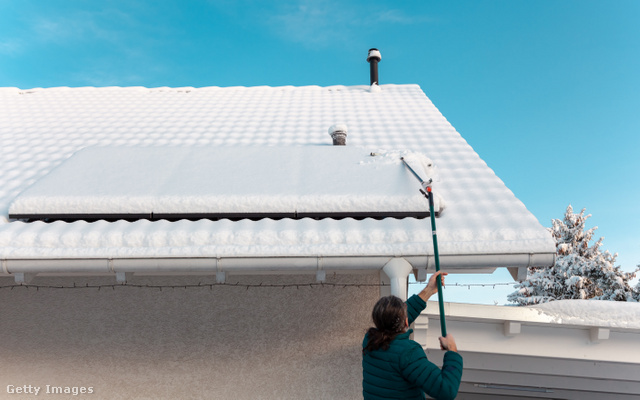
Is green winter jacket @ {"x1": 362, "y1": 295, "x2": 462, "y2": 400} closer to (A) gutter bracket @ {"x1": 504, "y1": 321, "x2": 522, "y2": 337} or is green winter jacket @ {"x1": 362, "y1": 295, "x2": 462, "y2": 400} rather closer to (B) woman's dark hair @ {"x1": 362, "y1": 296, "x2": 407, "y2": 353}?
(B) woman's dark hair @ {"x1": 362, "y1": 296, "x2": 407, "y2": 353}

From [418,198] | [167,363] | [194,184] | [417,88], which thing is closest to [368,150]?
[418,198]

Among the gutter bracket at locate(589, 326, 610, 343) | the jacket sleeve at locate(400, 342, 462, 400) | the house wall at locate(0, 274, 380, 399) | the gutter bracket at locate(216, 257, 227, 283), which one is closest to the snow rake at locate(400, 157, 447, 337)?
the jacket sleeve at locate(400, 342, 462, 400)

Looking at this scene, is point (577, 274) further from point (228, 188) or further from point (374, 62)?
point (228, 188)

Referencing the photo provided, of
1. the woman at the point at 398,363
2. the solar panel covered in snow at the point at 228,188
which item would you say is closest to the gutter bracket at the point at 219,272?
the solar panel covered in snow at the point at 228,188

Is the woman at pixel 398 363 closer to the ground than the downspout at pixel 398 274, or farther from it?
closer to the ground

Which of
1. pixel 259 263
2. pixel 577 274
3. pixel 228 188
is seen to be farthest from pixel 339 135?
pixel 577 274

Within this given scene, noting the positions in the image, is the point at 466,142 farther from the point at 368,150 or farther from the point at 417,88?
the point at 417,88

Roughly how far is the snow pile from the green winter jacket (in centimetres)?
198

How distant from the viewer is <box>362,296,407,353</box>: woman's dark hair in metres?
1.91

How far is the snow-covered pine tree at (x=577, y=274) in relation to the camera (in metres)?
15.6

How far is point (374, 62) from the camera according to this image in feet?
26.7

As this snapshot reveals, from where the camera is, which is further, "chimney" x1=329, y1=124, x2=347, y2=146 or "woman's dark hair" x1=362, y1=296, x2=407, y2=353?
"chimney" x1=329, y1=124, x2=347, y2=146

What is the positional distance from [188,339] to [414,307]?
6.33ft

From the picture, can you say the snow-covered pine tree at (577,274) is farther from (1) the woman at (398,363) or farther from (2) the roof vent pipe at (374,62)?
(1) the woman at (398,363)
